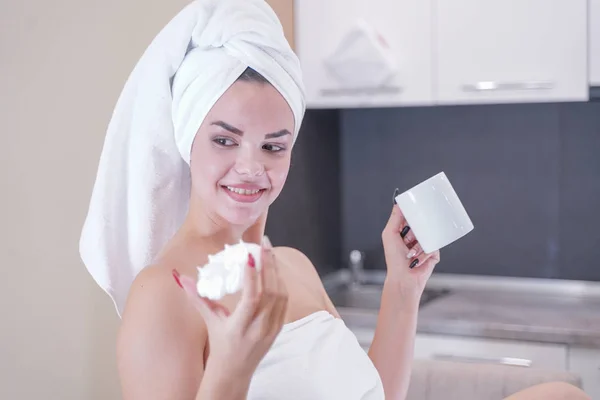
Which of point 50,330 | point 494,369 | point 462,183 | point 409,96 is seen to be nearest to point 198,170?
point 50,330

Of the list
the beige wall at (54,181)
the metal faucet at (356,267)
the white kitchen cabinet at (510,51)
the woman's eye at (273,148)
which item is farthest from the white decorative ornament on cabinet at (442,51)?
the woman's eye at (273,148)

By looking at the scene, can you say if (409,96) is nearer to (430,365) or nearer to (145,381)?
(430,365)

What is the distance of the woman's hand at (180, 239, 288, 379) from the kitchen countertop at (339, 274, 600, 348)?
5.21 ft

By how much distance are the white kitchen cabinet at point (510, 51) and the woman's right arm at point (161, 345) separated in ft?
5.49

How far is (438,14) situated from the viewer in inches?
96.5

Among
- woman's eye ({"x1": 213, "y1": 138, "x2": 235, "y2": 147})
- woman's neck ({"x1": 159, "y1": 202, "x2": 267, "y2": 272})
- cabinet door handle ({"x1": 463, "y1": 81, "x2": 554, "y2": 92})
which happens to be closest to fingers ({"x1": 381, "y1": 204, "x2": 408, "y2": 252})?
woman's neck ({"x1": 159, "y1": 202, "x2": 267, "y2": 272})

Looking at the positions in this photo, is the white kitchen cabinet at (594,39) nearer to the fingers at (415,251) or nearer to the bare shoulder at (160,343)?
the fingers at (415,251)

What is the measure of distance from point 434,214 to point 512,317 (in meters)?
1.18

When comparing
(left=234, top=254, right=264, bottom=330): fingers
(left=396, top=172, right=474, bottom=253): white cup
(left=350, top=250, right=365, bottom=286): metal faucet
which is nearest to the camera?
(left=234, top=254, right=264, bottom=330): fingers

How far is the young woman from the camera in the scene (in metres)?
0.90

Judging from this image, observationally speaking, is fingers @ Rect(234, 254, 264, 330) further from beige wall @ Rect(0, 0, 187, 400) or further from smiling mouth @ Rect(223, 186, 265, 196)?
beige wall @ Rect(0, 0, 187, 400)

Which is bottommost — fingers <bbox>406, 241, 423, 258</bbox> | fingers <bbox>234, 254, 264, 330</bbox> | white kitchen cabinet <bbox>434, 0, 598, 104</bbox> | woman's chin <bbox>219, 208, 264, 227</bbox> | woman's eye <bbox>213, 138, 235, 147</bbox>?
fingers <bbox>406, 241, 423, 258</bbox>

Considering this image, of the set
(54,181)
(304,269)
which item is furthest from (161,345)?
(54,181)

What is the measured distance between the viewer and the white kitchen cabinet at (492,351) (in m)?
2.21
